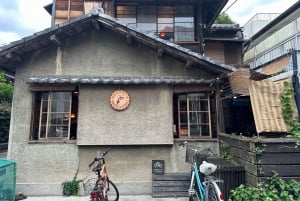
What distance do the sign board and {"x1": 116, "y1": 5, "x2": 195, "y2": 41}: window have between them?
6.30 metres

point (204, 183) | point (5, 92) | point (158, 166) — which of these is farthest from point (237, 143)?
point (5, 92)

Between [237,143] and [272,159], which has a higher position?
[237,143]

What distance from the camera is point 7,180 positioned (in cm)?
499

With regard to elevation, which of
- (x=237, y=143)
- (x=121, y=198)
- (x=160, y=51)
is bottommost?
(x=121, y=198)

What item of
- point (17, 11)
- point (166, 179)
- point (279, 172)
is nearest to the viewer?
point (279, 172)

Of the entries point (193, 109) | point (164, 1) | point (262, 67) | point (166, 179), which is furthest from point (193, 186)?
point (164, 1)

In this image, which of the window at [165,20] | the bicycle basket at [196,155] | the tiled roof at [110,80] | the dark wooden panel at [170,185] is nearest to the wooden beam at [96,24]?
the tiled roof at [110,80]

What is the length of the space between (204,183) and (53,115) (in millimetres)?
5451

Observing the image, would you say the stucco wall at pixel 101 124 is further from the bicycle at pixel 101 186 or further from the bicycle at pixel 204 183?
the bicycle at pixel 204 183

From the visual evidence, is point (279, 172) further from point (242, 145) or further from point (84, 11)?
point (84, 11)

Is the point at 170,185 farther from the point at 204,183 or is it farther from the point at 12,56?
the point at 12,56

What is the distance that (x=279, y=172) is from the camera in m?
5.10

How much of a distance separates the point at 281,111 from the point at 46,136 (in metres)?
7.37

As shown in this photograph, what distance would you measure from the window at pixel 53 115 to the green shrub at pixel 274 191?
5.67 meters
